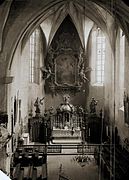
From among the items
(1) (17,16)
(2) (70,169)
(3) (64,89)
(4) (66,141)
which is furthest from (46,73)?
(1) (17,16)

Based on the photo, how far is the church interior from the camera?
39.1 feet

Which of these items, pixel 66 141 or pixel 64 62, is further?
pixel 64 62

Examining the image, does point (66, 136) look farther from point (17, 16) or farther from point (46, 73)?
point (17, 16)

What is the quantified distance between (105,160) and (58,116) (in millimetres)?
7144

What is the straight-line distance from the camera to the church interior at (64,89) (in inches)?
469

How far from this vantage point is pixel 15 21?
11875 mm

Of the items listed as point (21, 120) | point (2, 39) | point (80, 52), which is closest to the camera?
point (2, 39)

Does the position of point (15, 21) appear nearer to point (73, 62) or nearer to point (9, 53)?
point (9, 53)

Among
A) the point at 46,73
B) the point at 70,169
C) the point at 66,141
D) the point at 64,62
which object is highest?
the point at 64,62

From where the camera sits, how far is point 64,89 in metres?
21.6

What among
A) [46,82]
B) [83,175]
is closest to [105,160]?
[83,175]

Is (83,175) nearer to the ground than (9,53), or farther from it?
nearer to the ground

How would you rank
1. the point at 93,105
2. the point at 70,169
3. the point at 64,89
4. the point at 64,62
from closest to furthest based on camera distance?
the point at 70,169, the point at 93,105, the point at 64,62, the point at 64,89

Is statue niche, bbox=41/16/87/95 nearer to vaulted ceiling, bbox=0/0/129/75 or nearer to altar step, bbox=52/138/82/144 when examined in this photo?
altar step, bbox=52/138/82/144
